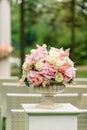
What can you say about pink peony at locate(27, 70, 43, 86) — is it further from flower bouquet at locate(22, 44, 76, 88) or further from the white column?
the white column

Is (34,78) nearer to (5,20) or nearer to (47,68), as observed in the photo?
(47,68)

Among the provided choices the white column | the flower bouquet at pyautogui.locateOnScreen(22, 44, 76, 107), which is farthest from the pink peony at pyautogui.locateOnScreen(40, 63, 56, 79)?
the white column

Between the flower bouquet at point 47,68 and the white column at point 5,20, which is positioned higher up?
the white column at point 5,20

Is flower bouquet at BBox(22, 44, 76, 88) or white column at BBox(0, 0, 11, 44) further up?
white column at BBox(0, 0, 11, 44)

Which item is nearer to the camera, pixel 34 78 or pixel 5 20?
pixel 34 78

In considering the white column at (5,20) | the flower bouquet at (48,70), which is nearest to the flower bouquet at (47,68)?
the flower bouquet at (48,70)

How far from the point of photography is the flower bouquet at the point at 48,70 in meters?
5.66

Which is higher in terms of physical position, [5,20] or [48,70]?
[5,20]

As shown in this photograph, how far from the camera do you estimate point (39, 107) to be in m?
5.67

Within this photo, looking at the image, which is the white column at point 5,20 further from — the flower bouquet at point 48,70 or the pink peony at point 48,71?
the pink peony at point 48,71

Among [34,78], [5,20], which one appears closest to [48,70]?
[34,78]

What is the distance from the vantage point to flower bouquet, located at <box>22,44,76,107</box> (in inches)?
223

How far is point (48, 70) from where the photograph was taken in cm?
565

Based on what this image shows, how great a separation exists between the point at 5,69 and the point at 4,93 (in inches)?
377
